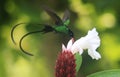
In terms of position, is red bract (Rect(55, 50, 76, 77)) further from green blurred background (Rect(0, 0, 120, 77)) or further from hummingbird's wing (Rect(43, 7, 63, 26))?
green blurred background (Rect(0, 0, 120, 77))

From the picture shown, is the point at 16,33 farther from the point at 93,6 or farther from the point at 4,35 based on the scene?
the point at 93,6

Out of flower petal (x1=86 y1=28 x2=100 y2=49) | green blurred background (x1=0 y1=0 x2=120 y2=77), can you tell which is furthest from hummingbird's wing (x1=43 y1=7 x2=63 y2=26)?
green blurred background (x1=0 y1=0 x2=120 y2=77)

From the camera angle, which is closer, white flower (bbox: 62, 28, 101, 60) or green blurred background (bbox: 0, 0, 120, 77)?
white flower (bbox: 62, 28, 101, 60)

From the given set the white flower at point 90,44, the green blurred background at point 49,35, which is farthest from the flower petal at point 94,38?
the green blurred background at point 49,35

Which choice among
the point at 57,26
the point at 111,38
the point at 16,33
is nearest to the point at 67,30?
the point at 57,26

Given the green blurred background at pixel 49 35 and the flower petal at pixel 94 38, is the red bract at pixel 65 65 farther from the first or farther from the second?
the green blurred background at pixel 49 35

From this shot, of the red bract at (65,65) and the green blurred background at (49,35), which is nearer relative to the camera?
the red bract at (65,65)

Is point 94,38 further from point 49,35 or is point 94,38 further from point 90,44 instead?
point 49,35
